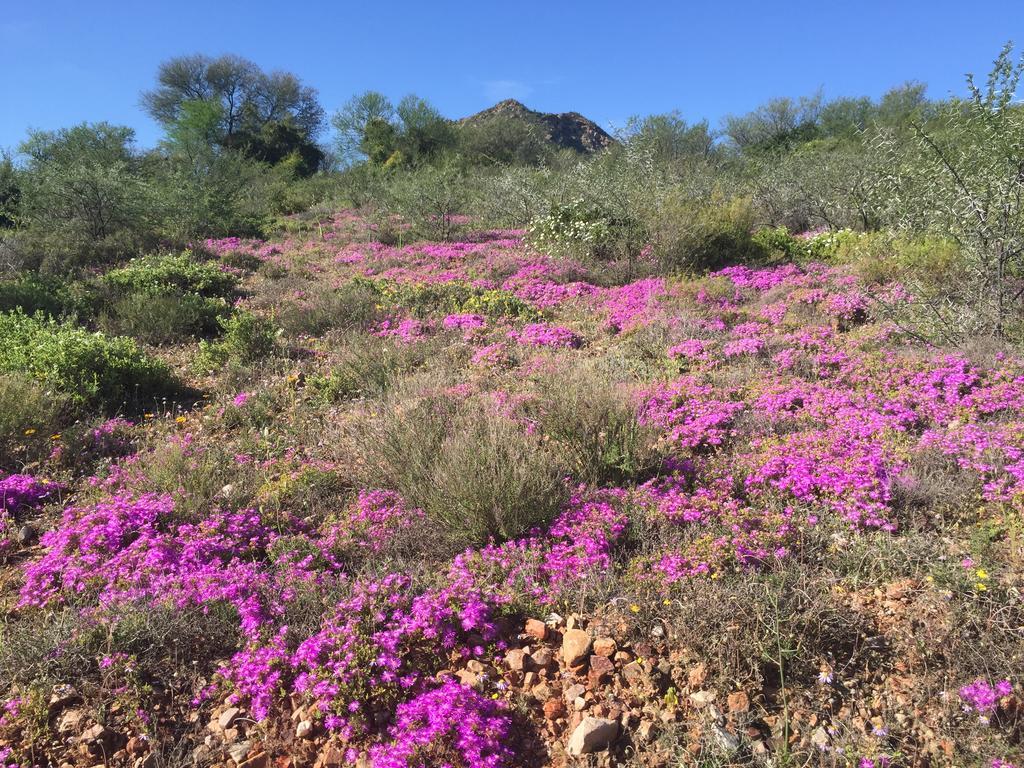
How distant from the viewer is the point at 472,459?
11.8 feet

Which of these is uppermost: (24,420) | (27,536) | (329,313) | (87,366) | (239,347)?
(329,313)

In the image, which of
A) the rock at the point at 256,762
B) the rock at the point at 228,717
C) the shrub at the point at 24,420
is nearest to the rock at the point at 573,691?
the rock at the point at 256,762

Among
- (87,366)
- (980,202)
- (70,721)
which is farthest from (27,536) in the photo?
(980,202)

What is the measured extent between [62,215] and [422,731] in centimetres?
1825

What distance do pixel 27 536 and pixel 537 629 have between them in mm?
3448

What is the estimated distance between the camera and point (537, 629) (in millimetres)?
2814

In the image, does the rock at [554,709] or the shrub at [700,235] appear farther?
the shrub at [700,235]

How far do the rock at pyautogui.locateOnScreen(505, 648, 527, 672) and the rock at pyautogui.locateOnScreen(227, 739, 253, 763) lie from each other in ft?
3.62

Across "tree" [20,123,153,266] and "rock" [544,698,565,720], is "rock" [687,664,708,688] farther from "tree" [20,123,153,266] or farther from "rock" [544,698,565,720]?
"tree" [20,123,153,266]

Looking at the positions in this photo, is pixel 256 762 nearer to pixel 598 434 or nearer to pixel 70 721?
pixel 70 721

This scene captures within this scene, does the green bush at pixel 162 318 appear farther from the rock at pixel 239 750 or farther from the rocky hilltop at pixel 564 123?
the rocky hilltop at pixel 564 123

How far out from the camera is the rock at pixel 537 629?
9.20 feet

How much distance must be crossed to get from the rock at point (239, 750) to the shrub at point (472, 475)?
1472 mm

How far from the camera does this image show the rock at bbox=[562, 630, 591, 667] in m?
2.62
